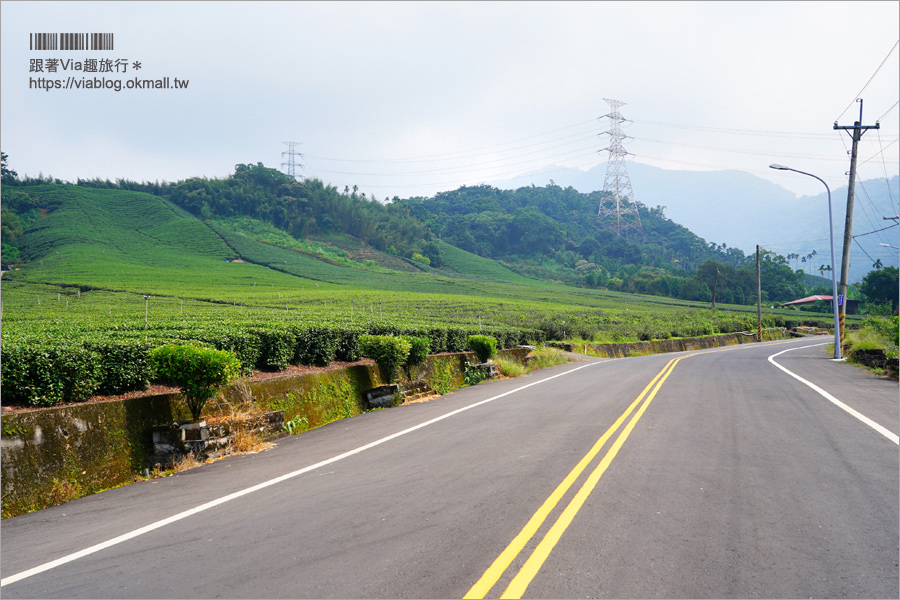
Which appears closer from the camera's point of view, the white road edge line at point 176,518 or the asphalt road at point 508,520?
the asphalt road at point 508,520

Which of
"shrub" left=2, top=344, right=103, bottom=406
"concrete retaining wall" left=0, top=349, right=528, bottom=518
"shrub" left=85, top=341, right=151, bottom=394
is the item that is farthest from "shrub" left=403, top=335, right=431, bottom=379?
"shrub" left=2, top=344, right=103, bottom=406

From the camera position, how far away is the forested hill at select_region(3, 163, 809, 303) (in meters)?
109

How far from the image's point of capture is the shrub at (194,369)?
830 centimetres

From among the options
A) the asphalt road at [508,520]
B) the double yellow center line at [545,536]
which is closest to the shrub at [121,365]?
the asphalt road at [508,520]

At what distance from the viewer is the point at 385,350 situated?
535 inches

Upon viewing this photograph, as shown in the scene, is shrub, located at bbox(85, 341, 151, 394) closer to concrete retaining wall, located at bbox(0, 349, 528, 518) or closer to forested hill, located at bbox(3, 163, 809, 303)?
concrete retaining wall, located at bbox(0, 349, 528, 518)

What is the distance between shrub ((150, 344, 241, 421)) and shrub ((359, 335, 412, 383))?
5.09 m

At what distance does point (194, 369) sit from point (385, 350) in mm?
5689

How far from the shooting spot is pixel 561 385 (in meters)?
15.9

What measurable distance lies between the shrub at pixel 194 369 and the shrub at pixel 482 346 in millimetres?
11552

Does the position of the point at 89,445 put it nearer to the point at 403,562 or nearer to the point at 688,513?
the point at 403,562

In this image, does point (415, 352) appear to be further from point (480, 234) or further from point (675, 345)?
point (480, 234)

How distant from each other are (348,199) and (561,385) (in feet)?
450

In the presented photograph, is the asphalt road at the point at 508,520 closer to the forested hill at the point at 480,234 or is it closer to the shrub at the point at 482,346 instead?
the shrub at the point at 482,346
